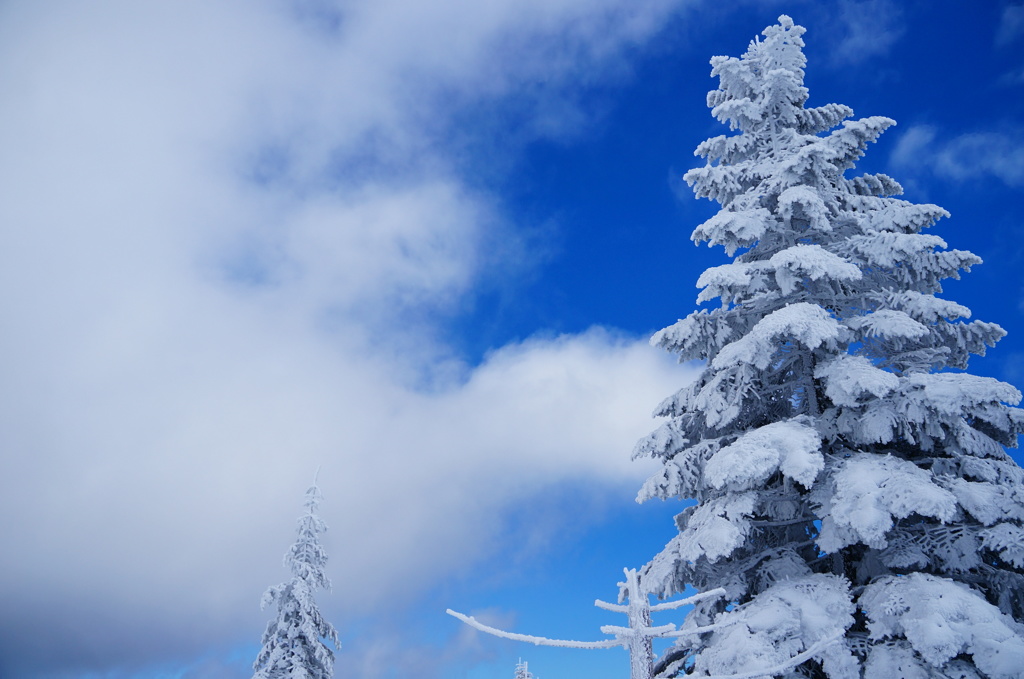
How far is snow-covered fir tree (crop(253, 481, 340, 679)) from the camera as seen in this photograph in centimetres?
1888

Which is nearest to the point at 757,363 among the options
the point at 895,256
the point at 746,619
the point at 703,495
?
the point at 703,495

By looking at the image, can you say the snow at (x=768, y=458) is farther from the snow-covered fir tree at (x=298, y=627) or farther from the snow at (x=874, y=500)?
the snow-covered fir tree at (x=298, y=627)

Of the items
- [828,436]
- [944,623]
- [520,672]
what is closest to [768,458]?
[828,436]

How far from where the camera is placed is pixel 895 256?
31.9ft

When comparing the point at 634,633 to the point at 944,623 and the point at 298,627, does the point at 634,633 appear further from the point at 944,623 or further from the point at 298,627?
the point at 298,627

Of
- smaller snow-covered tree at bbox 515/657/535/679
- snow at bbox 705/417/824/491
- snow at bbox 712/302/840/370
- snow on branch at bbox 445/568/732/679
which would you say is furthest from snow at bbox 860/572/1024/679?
smaller snow-covered tree at bbox 515/657/535/679

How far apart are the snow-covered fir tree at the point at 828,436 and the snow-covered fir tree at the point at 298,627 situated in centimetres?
1429

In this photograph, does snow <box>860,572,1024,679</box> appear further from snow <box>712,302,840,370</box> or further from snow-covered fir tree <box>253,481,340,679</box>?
snow-covered fir tree <box>253,481,340,679</box>

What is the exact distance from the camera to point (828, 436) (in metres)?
9.22

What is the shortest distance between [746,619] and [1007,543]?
3265mm

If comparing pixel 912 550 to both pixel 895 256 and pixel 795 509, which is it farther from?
pixel 895 256

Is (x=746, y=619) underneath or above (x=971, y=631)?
above

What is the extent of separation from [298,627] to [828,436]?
17851mm

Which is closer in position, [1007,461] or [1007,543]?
[1007,543]
